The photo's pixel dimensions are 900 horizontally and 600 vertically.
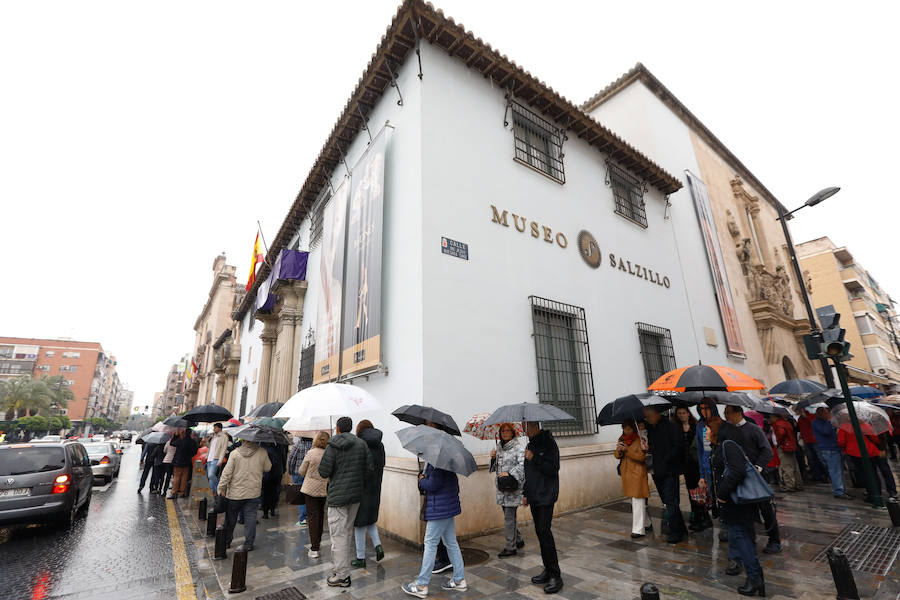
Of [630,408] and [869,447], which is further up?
[630,408]

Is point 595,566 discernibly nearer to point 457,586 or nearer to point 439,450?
point 457,586

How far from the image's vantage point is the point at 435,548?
13.5 ft

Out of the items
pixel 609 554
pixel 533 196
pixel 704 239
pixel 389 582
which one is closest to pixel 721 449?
pixel 609 554

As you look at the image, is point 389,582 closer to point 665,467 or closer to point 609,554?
point 609,554

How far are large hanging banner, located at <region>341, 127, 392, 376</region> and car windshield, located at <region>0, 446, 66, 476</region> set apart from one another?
16.5 feet

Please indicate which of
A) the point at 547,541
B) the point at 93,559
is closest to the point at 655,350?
the point at 547,541

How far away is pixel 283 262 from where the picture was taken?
→ 44.8 feet

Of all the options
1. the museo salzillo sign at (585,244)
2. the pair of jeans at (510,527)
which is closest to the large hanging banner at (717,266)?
the museo salzillo sign at (585,244)

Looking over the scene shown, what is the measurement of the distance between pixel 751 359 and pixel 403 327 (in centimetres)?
1437

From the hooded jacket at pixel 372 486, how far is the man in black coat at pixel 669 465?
3792 millimetres

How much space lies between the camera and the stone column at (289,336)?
514 inches

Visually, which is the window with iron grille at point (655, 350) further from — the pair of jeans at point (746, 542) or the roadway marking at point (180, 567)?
the roadway marking at point (180, 567)

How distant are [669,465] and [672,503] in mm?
525

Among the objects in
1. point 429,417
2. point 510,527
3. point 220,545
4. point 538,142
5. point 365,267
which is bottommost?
point 220,545
